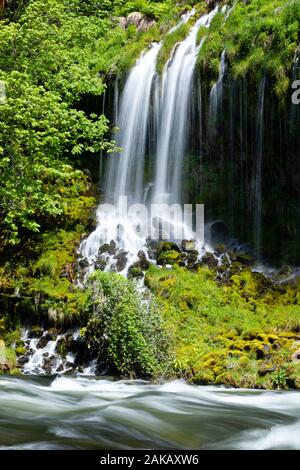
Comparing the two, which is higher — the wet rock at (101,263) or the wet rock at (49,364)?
the wet rock at (101,263)

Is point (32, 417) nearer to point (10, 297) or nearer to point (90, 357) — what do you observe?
point (90, 357)

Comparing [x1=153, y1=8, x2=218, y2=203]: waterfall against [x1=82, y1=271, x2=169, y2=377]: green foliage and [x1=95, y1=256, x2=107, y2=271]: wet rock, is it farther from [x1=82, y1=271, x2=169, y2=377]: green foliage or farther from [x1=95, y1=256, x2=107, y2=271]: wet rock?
[x1=82, y1=271, x2=169, y2=377]: green foliage

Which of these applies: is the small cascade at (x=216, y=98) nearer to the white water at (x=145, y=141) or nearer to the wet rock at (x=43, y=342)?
the white water at (x=145, y=141)

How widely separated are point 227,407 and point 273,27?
10571 millimetres

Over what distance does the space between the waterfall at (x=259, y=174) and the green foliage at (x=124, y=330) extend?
494 centimetres

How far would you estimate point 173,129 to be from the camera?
1575cm

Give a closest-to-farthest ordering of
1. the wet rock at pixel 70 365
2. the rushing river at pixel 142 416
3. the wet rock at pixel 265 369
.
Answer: the rushing river at pixel 142 416, the wet rock at pixel 265 369, the wet rock at pixel 70 365

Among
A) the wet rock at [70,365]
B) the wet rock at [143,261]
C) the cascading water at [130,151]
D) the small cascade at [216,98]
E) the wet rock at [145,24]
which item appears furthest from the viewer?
the wet rock at [145,24]

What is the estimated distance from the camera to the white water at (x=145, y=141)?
15.2m

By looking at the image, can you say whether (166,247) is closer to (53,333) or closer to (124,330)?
(53,333)

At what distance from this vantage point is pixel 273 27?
46.1 feet

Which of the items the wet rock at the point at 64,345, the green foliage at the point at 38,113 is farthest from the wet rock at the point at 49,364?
the green foliage at the point at 38,113
